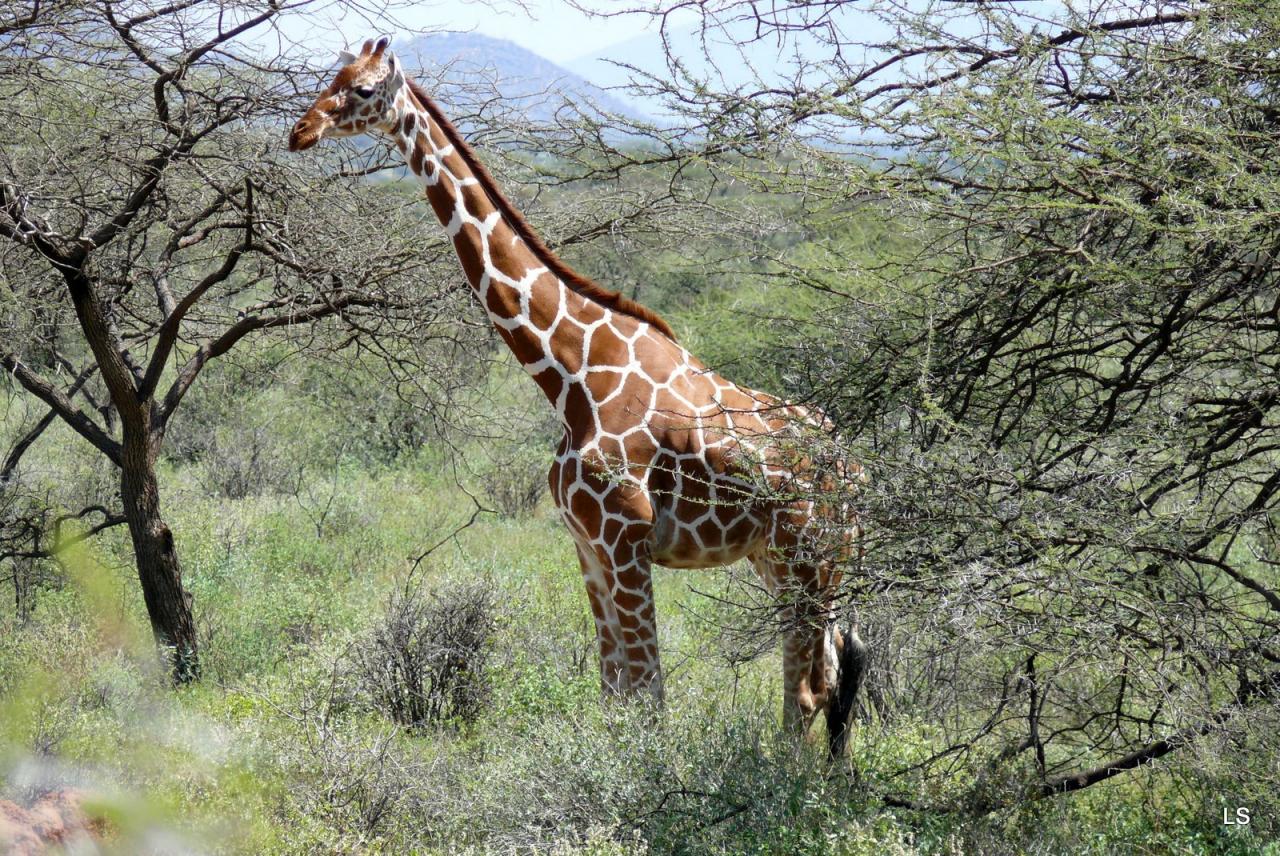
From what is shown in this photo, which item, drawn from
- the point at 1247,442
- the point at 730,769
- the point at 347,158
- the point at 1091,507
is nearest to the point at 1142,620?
the point at 1091,507

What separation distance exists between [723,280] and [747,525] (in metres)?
15.2

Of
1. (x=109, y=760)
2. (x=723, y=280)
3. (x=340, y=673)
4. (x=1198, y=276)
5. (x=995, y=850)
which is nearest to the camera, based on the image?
(x=1198, y=276)

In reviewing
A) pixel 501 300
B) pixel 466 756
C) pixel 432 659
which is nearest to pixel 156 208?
pixel 501 300

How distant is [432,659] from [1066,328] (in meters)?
3.63

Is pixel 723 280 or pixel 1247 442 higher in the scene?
pixel 723 280

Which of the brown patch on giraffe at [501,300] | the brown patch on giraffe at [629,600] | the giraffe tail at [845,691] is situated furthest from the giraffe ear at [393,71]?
the giraffe tail at [845,691]

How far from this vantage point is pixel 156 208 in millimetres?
6832

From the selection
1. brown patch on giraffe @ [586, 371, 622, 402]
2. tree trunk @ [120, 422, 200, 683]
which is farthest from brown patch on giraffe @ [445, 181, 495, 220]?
tree trunk @ [120, 422, 200, 683]

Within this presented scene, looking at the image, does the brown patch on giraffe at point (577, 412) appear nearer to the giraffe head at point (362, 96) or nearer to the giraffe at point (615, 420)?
the giraffe at point (615, 420)

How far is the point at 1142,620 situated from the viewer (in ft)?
14.5

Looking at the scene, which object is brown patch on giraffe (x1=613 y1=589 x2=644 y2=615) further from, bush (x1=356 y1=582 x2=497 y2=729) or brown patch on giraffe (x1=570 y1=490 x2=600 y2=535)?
bush (x1=356 y1=582 x2=497 y2=729)

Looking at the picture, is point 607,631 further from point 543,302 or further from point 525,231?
point 525,231

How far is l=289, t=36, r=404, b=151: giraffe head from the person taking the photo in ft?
17.5

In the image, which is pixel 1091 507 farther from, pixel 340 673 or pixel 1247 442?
pixel 340 673
